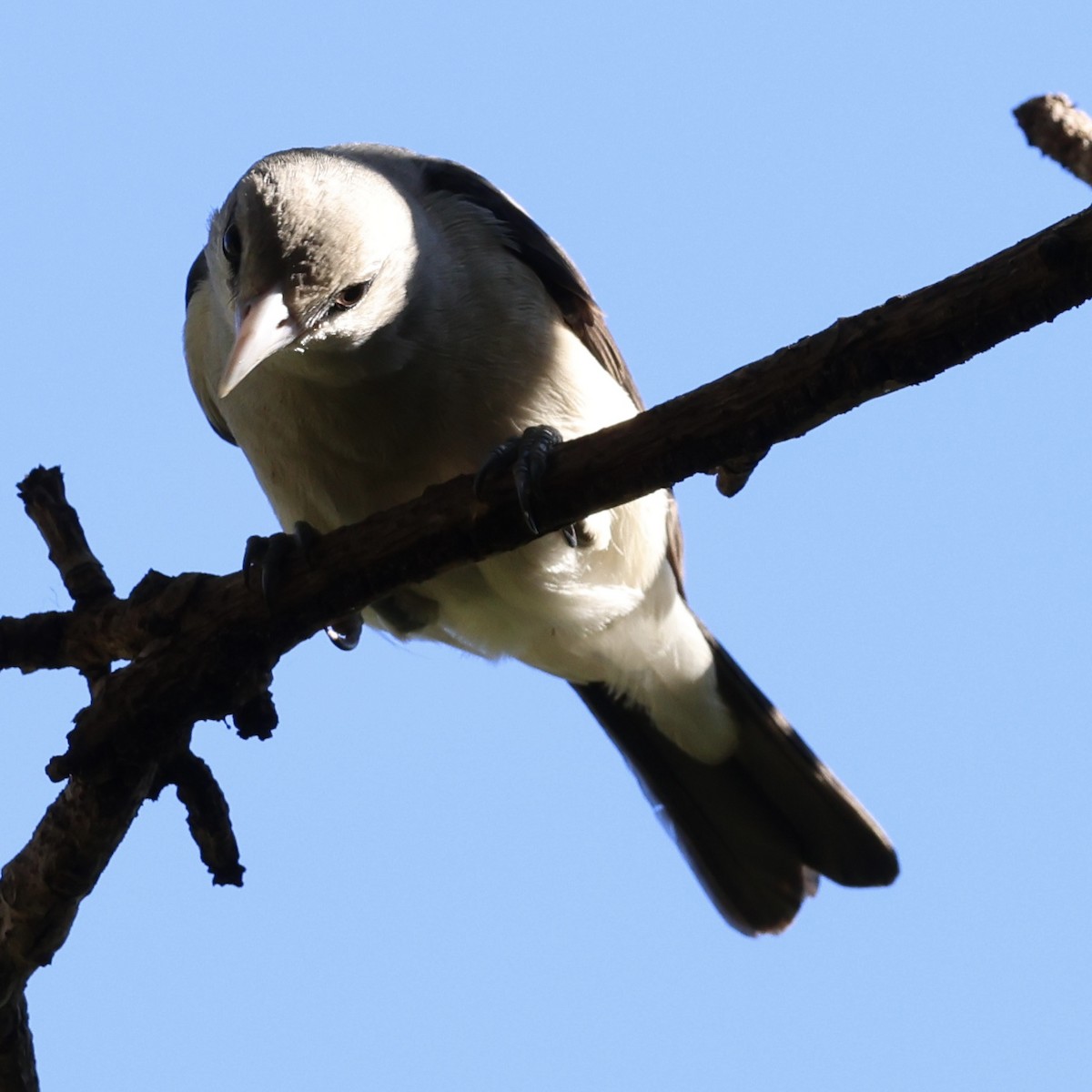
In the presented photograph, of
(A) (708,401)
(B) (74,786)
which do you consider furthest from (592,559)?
(B) (74,786)

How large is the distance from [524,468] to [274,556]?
808 millimetres

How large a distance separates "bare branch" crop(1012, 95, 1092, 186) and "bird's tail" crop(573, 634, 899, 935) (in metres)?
2.19

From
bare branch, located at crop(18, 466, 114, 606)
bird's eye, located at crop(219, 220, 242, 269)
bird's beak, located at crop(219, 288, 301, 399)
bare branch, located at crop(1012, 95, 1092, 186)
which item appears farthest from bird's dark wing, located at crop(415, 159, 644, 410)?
bare branch, located at crop(18, 466, 114, 606)

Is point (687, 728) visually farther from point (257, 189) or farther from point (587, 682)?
point (257, 189)

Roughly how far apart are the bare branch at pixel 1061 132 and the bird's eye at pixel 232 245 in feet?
8.54

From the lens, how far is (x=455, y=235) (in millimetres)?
4906

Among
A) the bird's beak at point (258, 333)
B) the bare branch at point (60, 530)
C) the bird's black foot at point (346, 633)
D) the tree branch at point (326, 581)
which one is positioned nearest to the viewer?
the tree branch at point (326, 581)

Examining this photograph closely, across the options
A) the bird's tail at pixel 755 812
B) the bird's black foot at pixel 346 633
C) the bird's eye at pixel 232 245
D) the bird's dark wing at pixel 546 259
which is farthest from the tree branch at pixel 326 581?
the bird's tail at pixel 755 812

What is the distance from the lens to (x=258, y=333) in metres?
Result: 3.79

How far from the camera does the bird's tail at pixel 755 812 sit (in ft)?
17.8

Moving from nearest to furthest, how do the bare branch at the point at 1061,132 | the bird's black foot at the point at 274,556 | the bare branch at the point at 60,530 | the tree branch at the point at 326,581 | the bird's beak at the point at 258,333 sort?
1. the tree branch at the point at 326,581
2. the bird's beak at the point at 258,333
3. the bird's black foot at the point at 274,556
4. the bare branch at the point at 60,530
5. the bare branch at the point at 1061,132

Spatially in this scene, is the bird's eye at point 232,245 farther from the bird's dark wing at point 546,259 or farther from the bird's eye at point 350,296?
the bird's dark wing at point 546,259

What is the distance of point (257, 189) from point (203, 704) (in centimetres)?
150

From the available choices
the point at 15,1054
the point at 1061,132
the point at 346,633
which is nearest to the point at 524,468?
the point at 346,633
